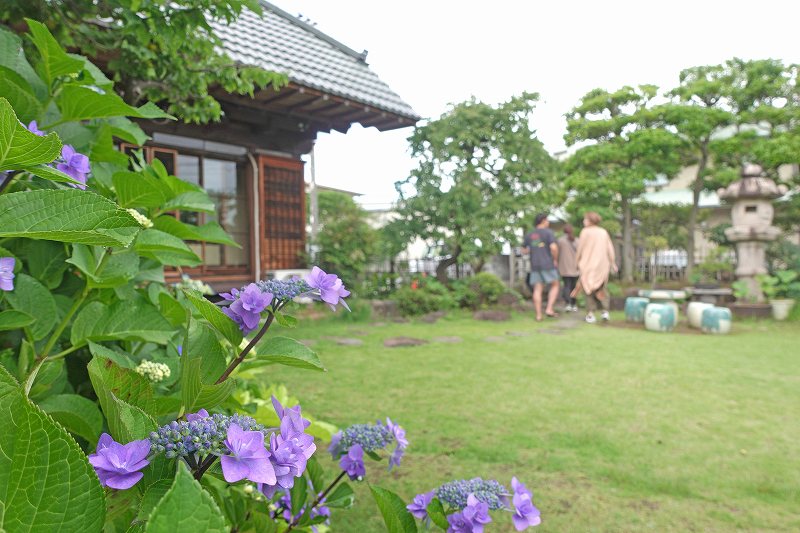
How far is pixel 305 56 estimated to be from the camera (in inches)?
277

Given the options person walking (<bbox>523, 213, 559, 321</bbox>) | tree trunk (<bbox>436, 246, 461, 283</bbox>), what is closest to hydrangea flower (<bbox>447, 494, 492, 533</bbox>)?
person walking (<bbox>523, 213, 559, 321</bbox>)

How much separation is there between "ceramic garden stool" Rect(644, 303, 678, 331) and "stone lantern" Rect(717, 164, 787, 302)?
2.82 meters

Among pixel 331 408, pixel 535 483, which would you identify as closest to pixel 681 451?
pixel 535 483

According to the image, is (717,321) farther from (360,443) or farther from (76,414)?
(76,414)

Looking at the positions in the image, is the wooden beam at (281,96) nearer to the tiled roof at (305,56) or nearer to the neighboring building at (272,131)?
the neighboring building at (272,131)

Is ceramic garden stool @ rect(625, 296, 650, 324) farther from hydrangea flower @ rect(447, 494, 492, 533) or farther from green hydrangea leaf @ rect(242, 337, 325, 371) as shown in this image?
green hydrangea leaf @ rect(242, 337, 325, 371)

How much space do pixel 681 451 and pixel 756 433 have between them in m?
0.62

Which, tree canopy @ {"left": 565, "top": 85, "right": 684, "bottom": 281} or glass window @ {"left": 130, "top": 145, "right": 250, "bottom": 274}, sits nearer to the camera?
glass window @ {"left": 130, "top": 145, "right": 250, "bottom": 274}

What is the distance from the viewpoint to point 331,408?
3.26m

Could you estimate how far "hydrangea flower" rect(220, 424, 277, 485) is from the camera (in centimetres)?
46

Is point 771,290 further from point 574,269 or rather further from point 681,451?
point 681,451

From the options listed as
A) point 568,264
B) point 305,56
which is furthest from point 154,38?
point 568,264

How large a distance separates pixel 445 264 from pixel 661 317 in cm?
455

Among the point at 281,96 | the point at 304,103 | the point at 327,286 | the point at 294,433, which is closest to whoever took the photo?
the point at 294,433
